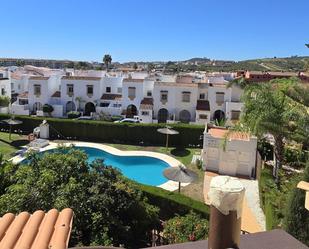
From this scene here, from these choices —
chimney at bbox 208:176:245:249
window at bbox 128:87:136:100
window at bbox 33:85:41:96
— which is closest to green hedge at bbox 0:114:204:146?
window at bbox 33:85:41:96

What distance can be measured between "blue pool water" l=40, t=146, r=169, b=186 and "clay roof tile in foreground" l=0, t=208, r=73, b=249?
57.5 ft

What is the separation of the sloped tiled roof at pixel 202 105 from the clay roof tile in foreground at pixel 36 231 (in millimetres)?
33537

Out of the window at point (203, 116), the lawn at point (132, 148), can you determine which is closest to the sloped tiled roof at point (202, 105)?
the window at point (203, 116)

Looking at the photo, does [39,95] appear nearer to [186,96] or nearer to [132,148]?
[132,148]

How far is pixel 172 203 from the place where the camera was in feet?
48.0

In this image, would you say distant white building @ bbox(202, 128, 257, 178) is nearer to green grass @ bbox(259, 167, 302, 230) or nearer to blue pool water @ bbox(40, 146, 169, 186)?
green grass @ bbox(259, 167, 302, 230)

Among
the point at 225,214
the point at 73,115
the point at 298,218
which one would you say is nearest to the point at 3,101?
the point at 73,115

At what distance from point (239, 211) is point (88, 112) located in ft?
133

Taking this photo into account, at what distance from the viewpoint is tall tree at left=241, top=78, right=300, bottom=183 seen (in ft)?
54.9

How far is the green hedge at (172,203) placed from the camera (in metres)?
13.9

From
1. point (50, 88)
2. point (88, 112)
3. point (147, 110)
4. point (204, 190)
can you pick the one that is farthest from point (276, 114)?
point (50, 88)

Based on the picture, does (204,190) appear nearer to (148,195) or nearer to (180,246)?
(148,195)

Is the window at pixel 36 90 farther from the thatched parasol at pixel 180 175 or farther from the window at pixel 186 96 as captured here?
the thatched parasol at pixel 180 175

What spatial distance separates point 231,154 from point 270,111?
20.5 feet
